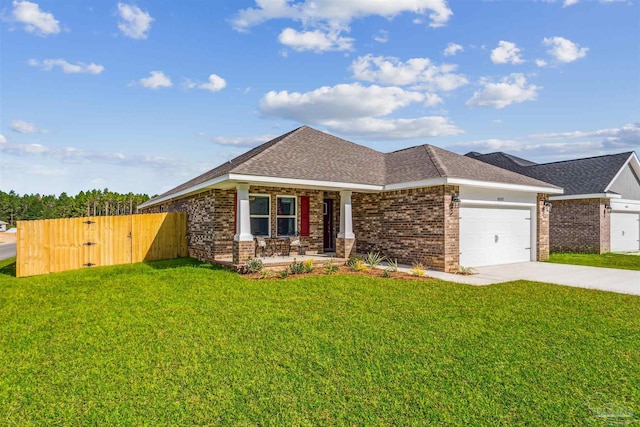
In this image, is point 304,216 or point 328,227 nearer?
point 304,216

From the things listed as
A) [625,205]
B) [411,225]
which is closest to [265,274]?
[411,225]

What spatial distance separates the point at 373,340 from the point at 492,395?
6.10 ft

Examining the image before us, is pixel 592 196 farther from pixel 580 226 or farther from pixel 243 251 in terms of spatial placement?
pixel 243 251

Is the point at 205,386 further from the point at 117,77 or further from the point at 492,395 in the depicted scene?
the point at 117,77

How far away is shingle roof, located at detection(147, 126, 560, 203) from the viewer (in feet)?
39.1

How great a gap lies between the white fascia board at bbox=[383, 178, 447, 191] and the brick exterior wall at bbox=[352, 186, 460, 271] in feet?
0.86

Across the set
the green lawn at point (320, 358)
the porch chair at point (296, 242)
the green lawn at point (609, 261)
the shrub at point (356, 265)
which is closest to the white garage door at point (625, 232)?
the green lawn at point (609, 261)

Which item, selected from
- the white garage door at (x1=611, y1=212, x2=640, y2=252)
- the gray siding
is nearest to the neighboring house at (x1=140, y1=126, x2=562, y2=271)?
the gray siding

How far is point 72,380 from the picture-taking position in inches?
175

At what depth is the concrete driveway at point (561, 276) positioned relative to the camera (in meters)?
9.84

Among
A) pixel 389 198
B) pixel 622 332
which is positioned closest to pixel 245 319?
pixel 622 332

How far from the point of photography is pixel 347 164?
47.3 feet

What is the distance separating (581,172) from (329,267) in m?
18.0

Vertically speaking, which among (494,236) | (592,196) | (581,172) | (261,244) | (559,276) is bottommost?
(559,276)
